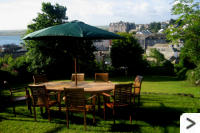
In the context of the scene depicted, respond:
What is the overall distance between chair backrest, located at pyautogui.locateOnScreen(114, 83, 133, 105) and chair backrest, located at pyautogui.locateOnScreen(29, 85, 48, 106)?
1.76 meters

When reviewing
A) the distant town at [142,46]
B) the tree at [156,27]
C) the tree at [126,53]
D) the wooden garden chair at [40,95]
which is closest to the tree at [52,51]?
the distant town at [142,46]

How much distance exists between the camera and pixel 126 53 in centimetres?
1659

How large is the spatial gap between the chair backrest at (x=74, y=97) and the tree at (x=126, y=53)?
13.0 metres

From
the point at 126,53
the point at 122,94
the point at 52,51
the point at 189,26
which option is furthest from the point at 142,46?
the point at 122,94

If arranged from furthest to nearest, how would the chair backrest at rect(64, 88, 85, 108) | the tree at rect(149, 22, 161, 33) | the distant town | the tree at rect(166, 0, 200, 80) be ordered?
the tree at rect(149, 22, 161, 33)
the distant town
the tree at rect(166, 0, 200, 80)
the chair backrest at rect(64, 88, 85, 108)

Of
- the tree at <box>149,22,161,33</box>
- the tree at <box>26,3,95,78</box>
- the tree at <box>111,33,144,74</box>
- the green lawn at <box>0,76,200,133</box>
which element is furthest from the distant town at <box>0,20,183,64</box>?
the green lawn at <box>0,76,200,133</box>

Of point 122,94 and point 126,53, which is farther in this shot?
point 126,53

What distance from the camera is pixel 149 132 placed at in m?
3.78

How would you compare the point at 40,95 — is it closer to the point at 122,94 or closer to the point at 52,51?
the point at 122,94

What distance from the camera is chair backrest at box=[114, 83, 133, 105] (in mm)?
4047

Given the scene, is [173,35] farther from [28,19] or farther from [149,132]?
[28,19]

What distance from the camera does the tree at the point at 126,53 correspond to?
16594 mm

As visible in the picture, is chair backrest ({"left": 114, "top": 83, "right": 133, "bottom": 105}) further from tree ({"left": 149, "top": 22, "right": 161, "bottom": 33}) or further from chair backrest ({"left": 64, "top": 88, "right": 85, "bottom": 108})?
tree ({"left": 149, "top": 22, "right": 161, "bottom": 33})

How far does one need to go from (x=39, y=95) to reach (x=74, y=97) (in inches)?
40.0
